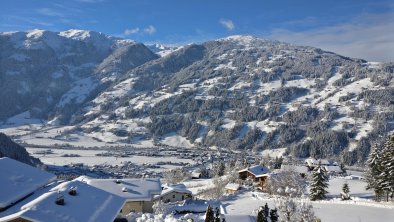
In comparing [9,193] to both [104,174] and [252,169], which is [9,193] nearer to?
[252,169]

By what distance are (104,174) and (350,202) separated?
13686 cm

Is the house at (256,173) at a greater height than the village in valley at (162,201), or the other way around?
the village in valley at (162,201)

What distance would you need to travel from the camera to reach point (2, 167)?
42125mm

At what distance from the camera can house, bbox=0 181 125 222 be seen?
30922 millimetres

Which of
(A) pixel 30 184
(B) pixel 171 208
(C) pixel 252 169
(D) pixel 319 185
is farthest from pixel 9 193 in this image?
(C) pixel 252 169

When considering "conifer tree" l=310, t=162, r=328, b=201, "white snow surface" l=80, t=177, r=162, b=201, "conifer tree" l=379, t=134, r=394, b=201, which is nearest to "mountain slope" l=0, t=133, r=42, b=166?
"white snow surface" l=80, t=177, r=162, b=201

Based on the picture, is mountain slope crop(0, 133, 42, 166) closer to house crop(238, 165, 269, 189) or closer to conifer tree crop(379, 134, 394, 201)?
house crop(238, 165, 269, 189)

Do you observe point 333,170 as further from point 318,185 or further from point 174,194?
point 174,194

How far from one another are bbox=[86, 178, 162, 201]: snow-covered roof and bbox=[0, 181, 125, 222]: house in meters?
14.3

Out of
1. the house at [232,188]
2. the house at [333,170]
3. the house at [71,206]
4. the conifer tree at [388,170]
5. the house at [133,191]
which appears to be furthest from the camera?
the house at [333,170]

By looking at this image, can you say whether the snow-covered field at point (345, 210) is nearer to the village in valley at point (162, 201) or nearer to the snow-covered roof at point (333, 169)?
the village in valley at point (162, 201)

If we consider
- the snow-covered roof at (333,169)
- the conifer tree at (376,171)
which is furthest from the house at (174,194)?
→ the snow-covered roof at (333,169)

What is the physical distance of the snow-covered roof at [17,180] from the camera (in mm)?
36688

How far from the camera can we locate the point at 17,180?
135 ft
